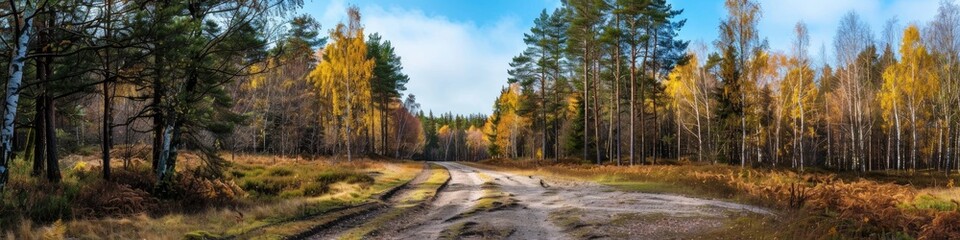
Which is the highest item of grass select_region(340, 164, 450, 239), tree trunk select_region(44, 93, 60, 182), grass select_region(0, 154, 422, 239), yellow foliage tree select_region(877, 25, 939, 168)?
yellow foliage tree select_region(877, 25, 939, 168)

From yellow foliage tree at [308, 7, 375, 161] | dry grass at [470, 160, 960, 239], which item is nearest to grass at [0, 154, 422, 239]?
dry grass at [470, 160, 960, 239]

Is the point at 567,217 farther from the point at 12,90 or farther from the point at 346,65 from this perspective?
the point at 346,65

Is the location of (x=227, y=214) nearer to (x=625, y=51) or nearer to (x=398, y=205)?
(x=398, y=205)

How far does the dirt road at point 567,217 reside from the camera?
28.7 feet

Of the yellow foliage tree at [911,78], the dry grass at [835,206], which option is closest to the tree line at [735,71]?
the yellow foliage tree at [911,78]

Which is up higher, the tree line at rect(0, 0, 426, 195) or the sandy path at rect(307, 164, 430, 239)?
the tree line at rect(0, 0, 426, 195)

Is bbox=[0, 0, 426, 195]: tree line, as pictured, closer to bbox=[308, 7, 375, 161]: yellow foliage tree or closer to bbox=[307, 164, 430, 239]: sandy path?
bbox=[307, 164, 430, 239]: sandy path

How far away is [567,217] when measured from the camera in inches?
415

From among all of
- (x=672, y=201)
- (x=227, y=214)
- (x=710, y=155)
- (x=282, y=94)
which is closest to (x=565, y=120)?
(x=710, y=155)

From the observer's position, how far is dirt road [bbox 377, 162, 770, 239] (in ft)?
28.7

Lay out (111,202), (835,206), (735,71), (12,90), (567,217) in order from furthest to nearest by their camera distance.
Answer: (735,71)
(111,202)
(567,217)
(835,206)
(12,90)

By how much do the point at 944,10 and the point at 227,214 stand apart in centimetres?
3750

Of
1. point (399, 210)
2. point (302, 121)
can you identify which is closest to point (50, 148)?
point (399, 210)

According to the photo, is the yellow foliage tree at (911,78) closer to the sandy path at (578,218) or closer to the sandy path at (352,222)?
the sandy path at (578,218)
